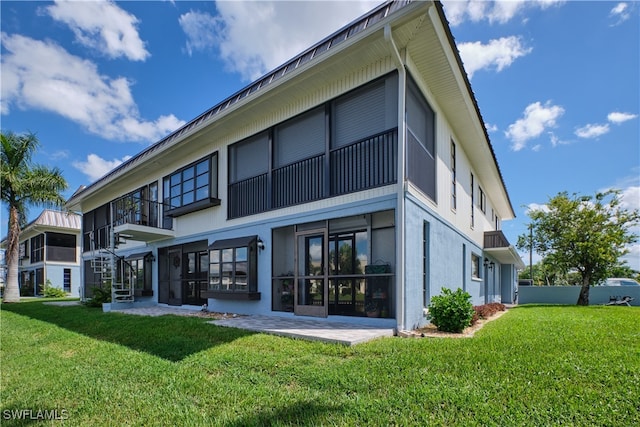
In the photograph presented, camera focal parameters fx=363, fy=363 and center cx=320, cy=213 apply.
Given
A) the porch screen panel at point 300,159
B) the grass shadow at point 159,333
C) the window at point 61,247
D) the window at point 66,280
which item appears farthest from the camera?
the window at point 66,280

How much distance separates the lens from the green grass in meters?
3.27

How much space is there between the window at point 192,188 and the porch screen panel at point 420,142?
6.43 metres

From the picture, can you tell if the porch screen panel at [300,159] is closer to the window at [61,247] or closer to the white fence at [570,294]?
the white fence at [570,294]

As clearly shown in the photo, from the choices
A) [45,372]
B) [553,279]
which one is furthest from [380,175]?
[553,279]

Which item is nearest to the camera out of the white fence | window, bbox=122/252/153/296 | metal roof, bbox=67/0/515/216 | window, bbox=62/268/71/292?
metal roof, bbox=67/0/515/216

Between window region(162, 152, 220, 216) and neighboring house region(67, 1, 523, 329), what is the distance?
0.06 metres

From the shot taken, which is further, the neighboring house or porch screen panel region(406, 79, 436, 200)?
porch screen panel region(406, 79, 436, 200)

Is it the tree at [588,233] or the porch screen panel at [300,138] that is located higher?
the porch screen panel at [300,138]

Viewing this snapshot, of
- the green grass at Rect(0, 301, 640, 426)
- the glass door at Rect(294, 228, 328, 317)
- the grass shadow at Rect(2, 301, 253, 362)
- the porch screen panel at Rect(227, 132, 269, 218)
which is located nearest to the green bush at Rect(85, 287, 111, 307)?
the grass shadow at Rect(2, 301, 253, 362)

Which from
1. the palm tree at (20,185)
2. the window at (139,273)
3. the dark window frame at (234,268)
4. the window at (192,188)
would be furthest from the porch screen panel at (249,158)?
the palm tree at (20,185)

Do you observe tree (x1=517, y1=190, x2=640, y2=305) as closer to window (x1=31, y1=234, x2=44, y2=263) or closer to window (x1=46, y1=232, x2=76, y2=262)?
window (x1=46, y1=232, x2=76, y2=262)

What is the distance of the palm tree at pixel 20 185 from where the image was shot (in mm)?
19172

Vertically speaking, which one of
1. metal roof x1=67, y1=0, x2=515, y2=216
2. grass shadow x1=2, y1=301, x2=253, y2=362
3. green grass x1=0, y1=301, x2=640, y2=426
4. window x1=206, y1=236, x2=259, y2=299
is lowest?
grass shadow x1=2, y1=301, x2=253, y2=362

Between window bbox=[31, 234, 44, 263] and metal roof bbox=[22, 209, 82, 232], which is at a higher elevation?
metal roof bbox=[22, 209, 82, 232]
